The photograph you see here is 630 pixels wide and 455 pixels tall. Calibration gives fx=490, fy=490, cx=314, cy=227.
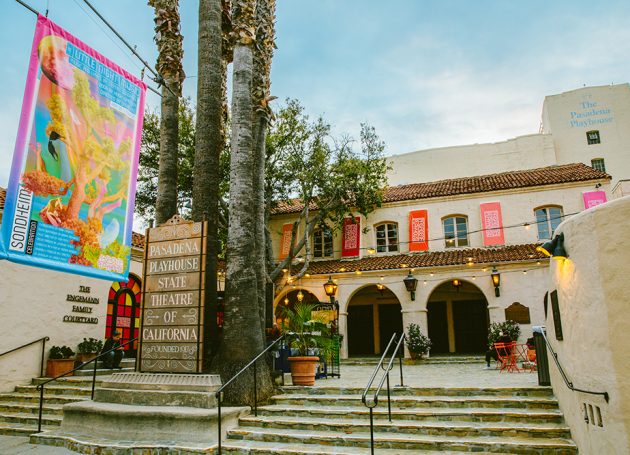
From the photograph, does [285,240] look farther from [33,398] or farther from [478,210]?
[33,398]

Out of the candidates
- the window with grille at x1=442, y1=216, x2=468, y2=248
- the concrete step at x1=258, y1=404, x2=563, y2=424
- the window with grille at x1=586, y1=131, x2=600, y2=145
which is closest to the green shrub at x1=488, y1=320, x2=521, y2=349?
the window with grille at x1=442, y1=216, x2=468, y2=248

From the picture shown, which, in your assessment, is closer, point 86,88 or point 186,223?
point 86,88

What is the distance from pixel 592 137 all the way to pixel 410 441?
29.1m

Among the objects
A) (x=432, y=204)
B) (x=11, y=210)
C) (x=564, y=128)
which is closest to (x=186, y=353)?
(x=11, y=210)

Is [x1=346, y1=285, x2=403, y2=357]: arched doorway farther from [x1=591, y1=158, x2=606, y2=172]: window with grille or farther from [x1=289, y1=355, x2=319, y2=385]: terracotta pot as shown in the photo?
[x1=591, y1=158, x2=606, y2=172]: window with grille

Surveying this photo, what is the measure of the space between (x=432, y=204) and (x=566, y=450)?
54.0 feet

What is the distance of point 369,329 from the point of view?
79.1 feet

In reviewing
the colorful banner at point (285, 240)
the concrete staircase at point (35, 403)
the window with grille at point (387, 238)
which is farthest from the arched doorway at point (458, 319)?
the concrete staircase at point (35, 403)

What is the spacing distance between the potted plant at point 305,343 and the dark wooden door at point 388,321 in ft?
42.9

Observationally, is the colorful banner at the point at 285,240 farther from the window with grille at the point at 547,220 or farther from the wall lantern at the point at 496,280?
the window with grille at the point at 547,220

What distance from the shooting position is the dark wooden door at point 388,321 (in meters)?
23.7

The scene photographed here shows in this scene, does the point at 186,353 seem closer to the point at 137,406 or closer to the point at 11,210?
the point at 137,406

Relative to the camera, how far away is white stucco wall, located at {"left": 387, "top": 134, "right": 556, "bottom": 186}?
27859mm

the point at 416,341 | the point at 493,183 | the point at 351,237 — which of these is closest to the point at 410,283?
the point at 416,341
